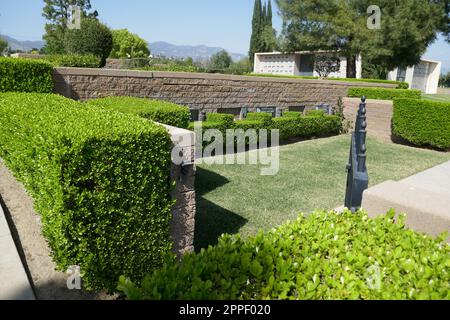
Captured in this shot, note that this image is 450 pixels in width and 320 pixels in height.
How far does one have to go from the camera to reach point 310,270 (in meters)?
2.06

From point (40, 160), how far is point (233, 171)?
5.72m

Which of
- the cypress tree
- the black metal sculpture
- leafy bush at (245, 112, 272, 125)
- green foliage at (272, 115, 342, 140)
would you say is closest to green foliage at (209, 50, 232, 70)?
the cypress tree

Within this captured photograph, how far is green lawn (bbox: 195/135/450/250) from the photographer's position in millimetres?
5812

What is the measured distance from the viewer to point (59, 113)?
13.1 ft

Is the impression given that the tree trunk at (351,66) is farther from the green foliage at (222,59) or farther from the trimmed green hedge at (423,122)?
the green foliage at (222,59)

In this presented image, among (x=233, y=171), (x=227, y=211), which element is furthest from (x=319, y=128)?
(x=227, y=211)

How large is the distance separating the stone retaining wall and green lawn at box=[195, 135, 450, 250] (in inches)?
104

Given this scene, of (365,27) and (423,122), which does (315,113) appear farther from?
(365,27)

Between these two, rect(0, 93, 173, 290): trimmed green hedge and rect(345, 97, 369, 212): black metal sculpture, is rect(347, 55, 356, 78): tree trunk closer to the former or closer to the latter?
rect(345, 97, 369, 212): black metal sculpture

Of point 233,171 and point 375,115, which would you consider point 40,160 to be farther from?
point 375,115

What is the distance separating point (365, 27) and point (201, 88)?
17.7 meters

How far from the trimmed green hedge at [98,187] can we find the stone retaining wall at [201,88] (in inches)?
180

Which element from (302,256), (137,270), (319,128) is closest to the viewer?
(302,256)

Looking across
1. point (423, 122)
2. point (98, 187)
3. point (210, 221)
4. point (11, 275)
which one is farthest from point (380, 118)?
point (11, 275)
